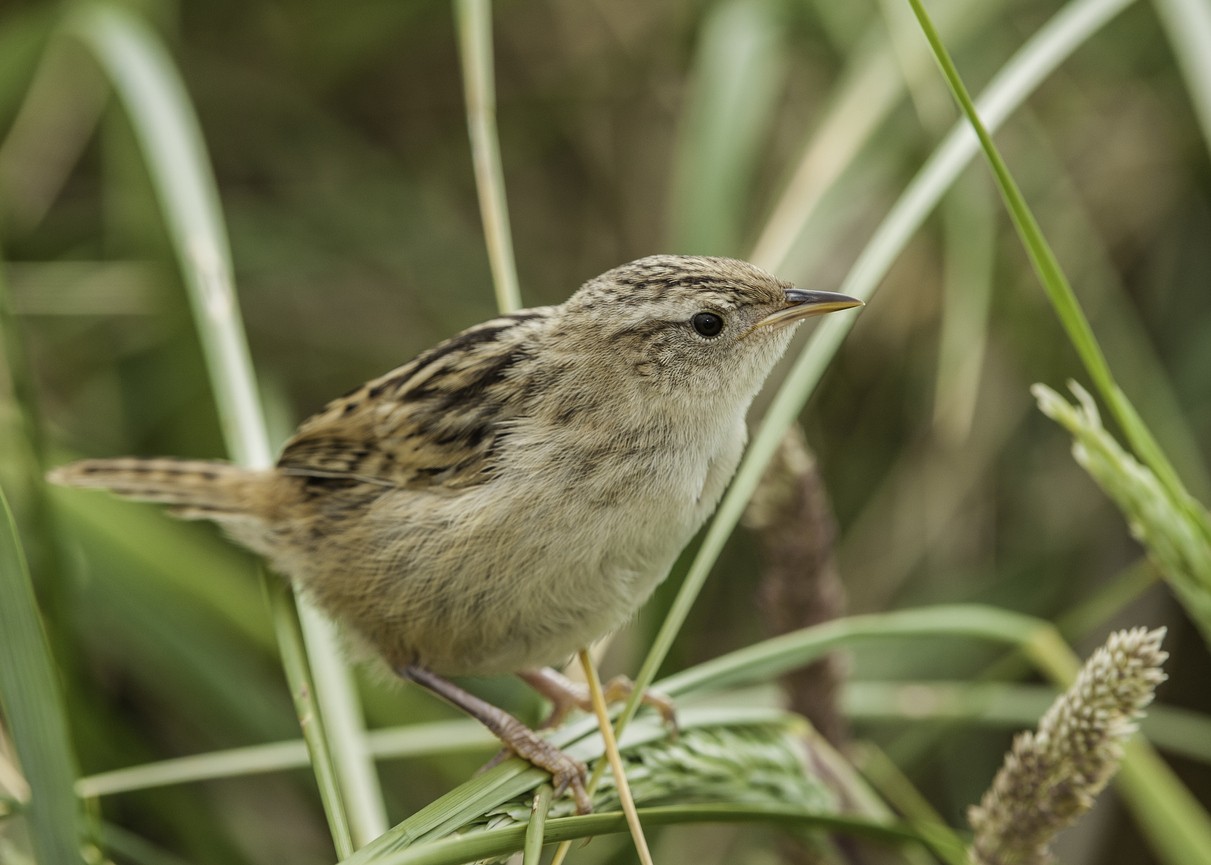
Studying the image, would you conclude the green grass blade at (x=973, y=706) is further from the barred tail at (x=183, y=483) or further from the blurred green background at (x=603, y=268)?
the barred tail at (x=183, y=483)

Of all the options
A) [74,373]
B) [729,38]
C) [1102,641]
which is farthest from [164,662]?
[1102,641]

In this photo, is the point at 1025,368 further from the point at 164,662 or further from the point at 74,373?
the point at 74,373

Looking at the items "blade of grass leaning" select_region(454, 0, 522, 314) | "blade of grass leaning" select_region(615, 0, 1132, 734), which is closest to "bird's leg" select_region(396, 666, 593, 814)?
"blade of grass leaning" select_region(615, 0, 1132, 734)

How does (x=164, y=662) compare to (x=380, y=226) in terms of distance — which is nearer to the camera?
(x=164, y=662)

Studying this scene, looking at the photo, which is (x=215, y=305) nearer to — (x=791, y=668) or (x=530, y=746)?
(x=530, y=746)

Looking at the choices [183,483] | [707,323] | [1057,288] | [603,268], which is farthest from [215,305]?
[603,268]

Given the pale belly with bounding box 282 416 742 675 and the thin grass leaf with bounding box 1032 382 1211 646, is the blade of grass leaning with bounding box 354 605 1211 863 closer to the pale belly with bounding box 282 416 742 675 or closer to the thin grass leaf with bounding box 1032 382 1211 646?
the pale belly with bounding box 282 416 742 675

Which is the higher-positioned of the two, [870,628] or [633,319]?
[633,319]
